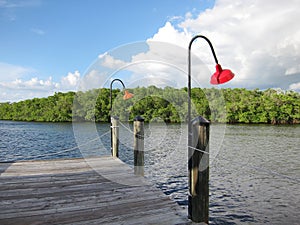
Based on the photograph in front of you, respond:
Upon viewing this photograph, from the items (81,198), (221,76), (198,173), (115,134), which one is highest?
(221,76)

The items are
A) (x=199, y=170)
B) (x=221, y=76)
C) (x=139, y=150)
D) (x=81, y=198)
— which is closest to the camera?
(x=199, y=170)

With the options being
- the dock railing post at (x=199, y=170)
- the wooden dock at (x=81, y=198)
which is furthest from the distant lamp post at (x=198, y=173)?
the wooden dock at (x=81, y=198)

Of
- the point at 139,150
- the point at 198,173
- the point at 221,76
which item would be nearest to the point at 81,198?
the point at 139,150

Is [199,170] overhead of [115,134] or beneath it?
beneath

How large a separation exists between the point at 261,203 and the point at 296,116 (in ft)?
125

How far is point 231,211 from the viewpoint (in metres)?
4.55

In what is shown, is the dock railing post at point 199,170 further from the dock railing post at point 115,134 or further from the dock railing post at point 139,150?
the dock railing post at point 115,134

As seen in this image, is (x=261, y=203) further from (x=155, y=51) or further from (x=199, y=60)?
(x=155, y=51)

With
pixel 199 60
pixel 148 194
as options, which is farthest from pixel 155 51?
pixel 148 194

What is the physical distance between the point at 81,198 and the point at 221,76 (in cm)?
205

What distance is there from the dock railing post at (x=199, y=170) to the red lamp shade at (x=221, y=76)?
51 cm

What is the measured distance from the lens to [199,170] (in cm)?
216

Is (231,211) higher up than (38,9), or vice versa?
(38,9)

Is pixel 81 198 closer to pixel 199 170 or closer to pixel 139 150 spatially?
pixel 139 150
